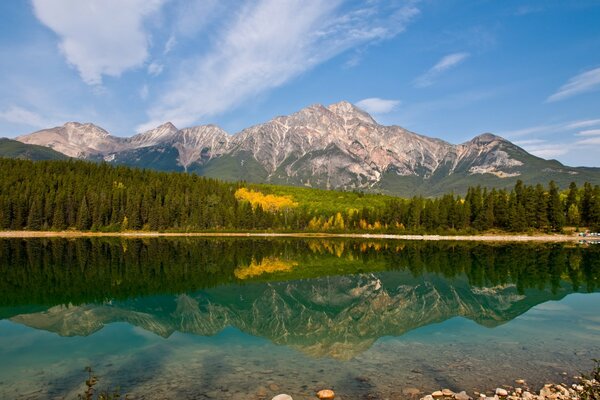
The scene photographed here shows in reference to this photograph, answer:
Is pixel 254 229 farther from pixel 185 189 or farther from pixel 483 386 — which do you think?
pixel 483 386

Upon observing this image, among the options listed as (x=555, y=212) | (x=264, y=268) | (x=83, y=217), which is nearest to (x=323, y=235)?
(x=555, y=212)

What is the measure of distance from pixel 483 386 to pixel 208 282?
37.2 metres

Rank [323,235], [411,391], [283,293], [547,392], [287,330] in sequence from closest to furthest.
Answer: [547,392] < [411,391] < [287,330] < [283,293] < [323,235]

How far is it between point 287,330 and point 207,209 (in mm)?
149278

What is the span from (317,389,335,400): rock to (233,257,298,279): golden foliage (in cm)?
3840

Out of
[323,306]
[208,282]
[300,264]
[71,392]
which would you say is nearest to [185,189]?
[300,264]

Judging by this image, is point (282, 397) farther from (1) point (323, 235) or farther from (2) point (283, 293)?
(1) point (323, 235)

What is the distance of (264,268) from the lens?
65.2m

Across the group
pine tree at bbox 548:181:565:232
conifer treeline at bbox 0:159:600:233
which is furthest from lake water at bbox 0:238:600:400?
conifer treeline at bbox 0:159:600:233

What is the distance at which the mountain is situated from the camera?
95.3ft

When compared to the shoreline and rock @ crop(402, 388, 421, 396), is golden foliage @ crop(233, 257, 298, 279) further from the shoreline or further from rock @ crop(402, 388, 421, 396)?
the shoreline

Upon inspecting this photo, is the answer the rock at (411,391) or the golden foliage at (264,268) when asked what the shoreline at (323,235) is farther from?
the rock at (411,391)

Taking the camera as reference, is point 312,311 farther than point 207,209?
No

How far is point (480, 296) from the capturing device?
1683 inches
